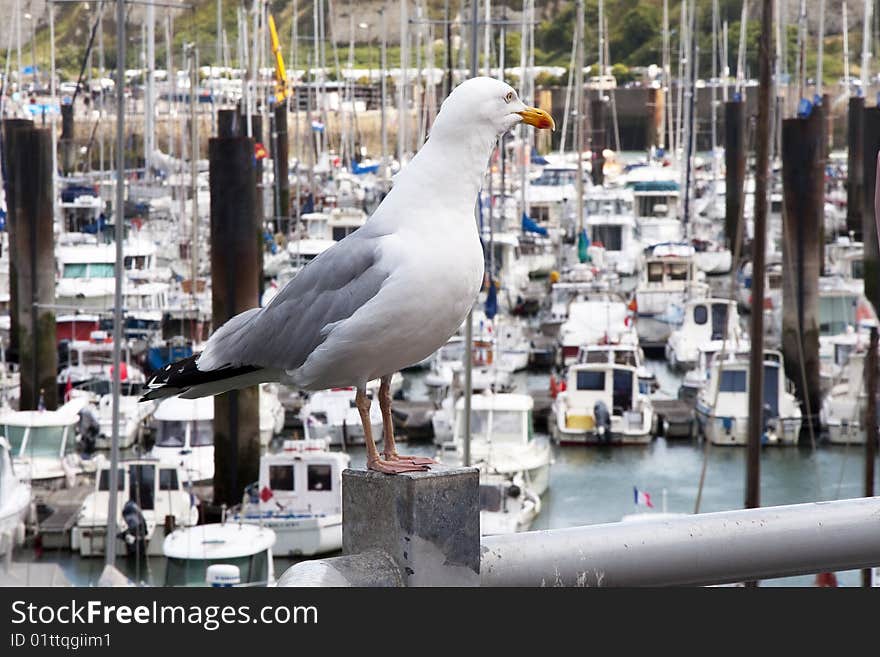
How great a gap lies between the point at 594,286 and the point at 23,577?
21.6 metres

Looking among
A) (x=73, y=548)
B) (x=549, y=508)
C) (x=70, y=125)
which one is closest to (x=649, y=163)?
(x=70, y=125)

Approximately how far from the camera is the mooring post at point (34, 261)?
28.0m

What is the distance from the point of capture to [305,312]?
4.44 m

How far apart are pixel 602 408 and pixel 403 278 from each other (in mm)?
24318

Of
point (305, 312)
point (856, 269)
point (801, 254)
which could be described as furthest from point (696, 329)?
point (305, 312)

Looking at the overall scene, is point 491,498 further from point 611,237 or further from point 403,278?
point 611,237

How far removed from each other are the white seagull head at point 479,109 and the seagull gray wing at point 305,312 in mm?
373

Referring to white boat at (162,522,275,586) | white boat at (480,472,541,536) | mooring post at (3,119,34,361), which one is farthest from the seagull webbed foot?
mooring post at (3,119,34,361)

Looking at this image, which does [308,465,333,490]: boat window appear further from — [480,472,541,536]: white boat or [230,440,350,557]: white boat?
[480,472,541,536]: white boat

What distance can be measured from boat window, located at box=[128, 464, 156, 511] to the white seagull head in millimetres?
18033

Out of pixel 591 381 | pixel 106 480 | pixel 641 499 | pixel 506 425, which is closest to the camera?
pixel 106 480

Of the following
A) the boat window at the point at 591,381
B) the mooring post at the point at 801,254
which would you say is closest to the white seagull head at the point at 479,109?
the boat window at the point at 591,381

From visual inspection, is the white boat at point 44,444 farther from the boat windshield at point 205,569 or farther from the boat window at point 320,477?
the boat windshield at point 205,569

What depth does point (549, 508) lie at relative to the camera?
23.9m
